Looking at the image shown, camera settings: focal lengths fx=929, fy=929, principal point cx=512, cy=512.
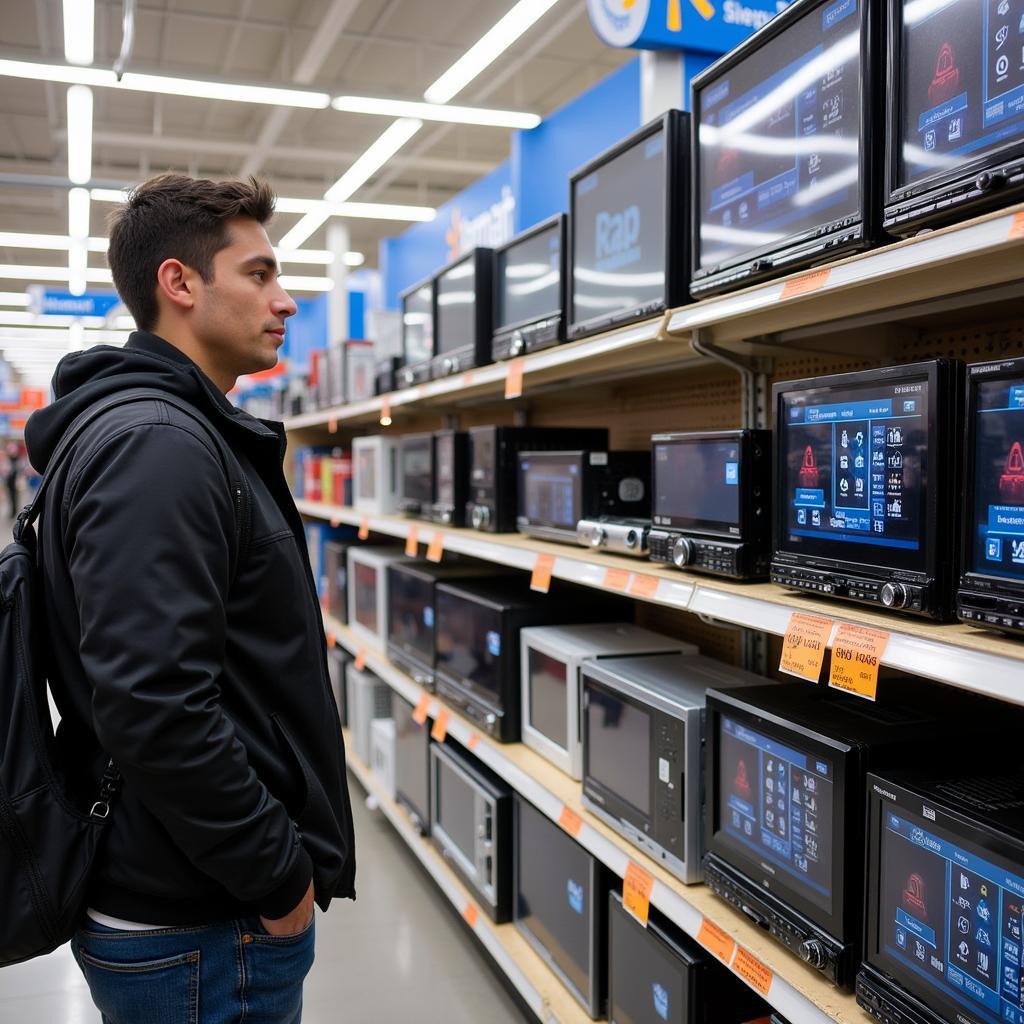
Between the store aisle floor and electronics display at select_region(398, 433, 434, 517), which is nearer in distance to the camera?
the store aisle floor

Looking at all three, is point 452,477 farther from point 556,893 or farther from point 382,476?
point 556,893

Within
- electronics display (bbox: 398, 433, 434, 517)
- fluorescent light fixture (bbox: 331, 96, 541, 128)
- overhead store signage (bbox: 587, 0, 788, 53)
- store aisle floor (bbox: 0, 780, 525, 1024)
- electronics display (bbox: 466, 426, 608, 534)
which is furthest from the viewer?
fluorescent light fixture (bbox: 331, 96, 541, 128)

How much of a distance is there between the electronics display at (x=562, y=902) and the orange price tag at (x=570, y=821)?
63 millimetres

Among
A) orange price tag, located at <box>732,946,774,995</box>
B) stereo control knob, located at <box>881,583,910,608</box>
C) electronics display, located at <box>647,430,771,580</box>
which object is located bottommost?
orange price tag, located at <box>732,946,774,995</box>

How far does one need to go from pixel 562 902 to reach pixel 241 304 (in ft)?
5.18

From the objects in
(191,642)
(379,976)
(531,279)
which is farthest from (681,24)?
(379,976)

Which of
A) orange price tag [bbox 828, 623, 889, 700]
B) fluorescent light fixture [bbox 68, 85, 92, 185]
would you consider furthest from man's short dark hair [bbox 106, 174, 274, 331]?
fluorescent light fixture [bbox 68, 85, 92, 185]

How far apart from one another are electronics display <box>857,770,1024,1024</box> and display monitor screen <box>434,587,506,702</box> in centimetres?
140

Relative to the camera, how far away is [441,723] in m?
2.93

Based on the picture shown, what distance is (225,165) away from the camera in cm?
1147

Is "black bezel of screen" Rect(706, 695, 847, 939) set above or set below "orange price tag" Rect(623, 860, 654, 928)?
Result: above

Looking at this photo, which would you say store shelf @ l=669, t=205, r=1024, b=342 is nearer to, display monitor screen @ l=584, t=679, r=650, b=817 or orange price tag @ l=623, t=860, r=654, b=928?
display monitor screen @ l=584, t=679, r=650, b=817

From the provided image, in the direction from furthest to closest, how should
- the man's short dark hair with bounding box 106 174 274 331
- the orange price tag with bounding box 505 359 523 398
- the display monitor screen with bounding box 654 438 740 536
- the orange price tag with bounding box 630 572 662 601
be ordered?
the orange price tag with bounding box 505 359 523 398 < the orange price tag with bounding box 630 572 662 601 < the display monitor screen with bounding box 654 438 740 536 < the man's short dark hair with bounding box 106 174 274 331

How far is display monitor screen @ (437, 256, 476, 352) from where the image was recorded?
2.93m
